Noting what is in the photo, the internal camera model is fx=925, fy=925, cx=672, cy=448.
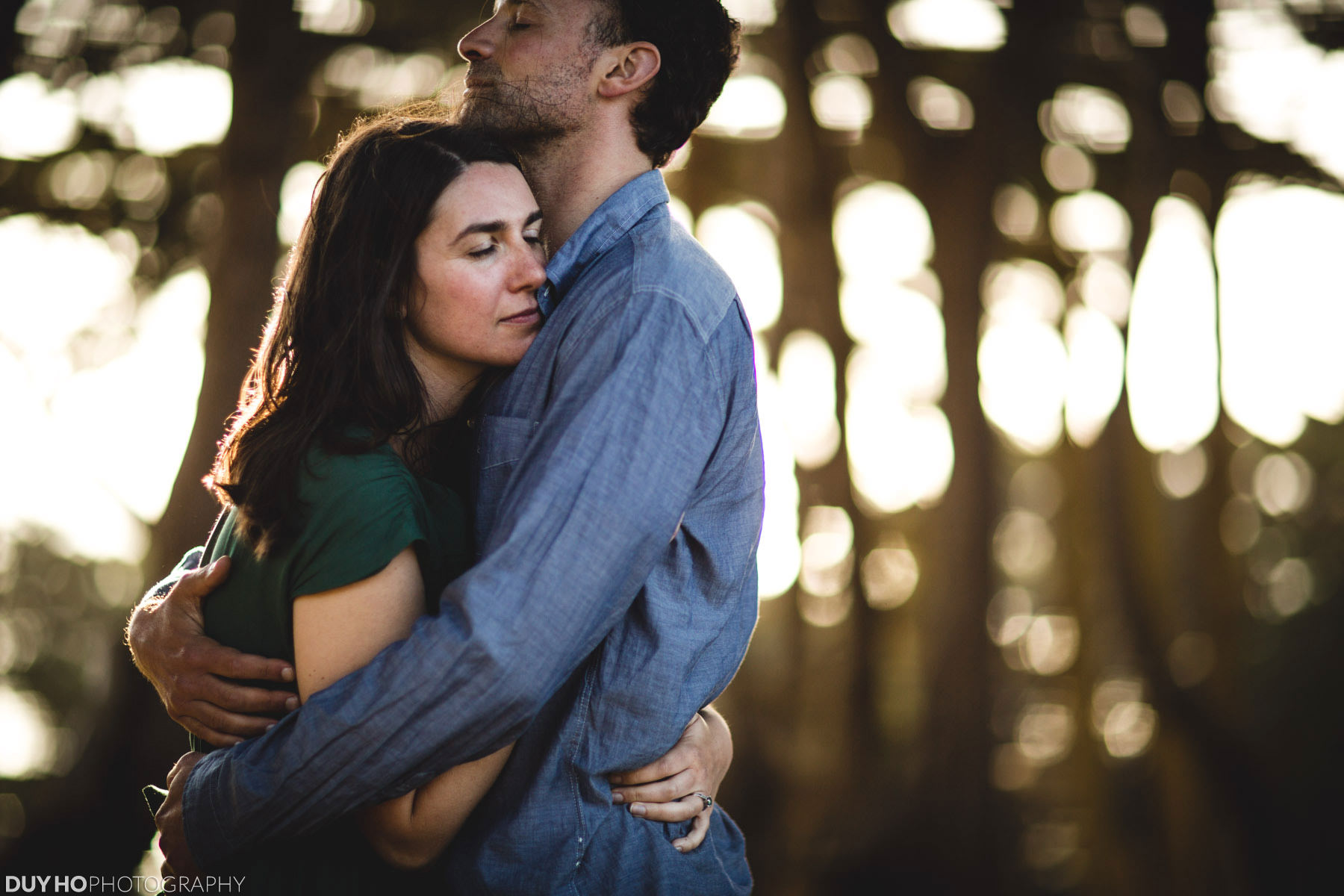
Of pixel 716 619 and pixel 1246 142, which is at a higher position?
pixel 1246 142

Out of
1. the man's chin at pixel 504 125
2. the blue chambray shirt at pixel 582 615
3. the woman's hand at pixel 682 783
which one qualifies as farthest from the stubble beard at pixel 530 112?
the woman's hand at pixel 682 783

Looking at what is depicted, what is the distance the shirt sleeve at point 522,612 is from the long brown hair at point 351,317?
32 centimetres

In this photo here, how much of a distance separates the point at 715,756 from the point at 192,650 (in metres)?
0.84

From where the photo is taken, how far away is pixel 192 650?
1418mm

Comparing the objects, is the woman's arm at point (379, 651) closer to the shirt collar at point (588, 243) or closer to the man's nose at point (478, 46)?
the shirt collar at point (588, 243)

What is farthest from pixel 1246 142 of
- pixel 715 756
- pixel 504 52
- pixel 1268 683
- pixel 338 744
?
pixel 338 744

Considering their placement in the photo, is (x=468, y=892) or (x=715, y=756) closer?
(x=468, y=892)

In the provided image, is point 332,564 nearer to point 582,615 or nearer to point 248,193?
point 582,615

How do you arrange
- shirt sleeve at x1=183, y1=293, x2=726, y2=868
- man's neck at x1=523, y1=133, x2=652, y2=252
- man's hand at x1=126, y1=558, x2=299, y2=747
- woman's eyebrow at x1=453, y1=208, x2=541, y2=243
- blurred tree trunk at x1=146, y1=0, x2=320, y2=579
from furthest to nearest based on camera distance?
blurred tree trunk at x1=146, y1=0, x2=320, y2=579 < man's neck at x1=523, y1=133, x2=652, y2=252 < woman's eyebrow at x1=453, y1=208, x2=541, y2=243 < man's hand at x1=126, y1=558, x2=299, y2=747 < shirt sleeve at x1=183, y1=293, x2=726, y2=868

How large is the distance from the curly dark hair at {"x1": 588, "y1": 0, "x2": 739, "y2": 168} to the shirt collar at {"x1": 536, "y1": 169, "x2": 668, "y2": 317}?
0.30 m

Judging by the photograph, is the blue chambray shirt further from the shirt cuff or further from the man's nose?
the man's nose

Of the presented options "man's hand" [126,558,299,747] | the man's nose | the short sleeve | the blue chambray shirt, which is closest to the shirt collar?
the blue chambray shirt

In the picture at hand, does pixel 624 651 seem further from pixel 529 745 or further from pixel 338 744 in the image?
pixel 338 744

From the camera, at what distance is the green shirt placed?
126cm
